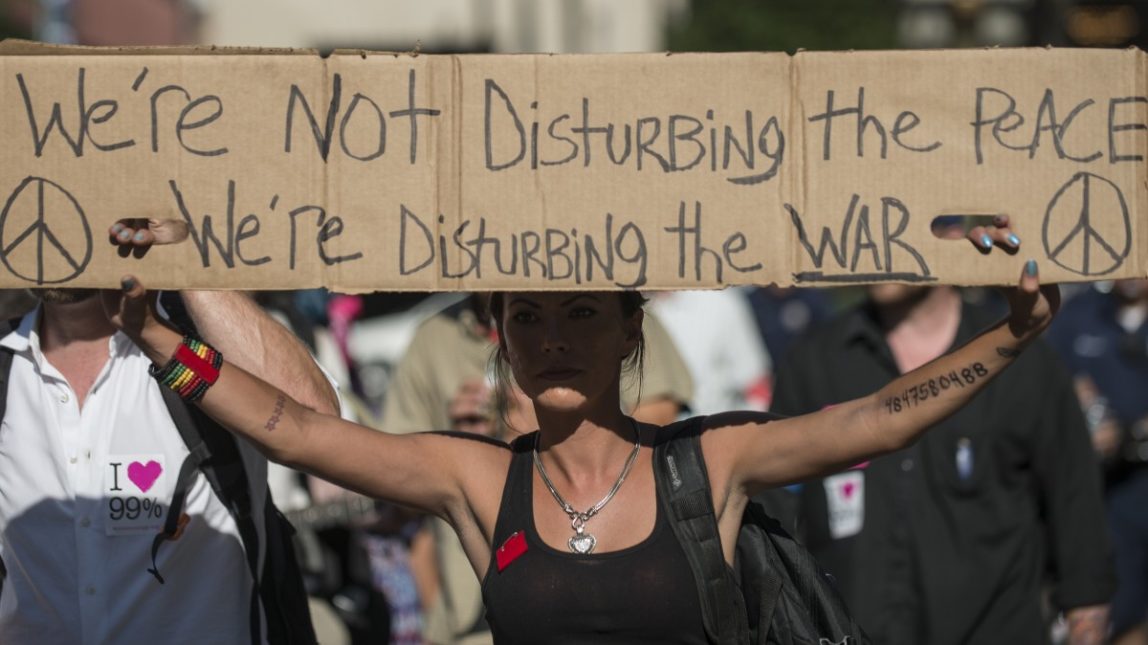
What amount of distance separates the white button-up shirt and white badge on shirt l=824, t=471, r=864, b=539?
8.29ft

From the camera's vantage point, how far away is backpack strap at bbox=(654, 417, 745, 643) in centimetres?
373

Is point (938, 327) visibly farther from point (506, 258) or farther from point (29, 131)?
point (29, 131)

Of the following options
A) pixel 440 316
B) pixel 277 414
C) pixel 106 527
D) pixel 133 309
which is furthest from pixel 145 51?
pixel 440 316

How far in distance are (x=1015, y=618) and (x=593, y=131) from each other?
310 centimetres

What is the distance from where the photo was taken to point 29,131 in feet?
11.9

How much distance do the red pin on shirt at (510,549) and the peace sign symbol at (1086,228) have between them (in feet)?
4.17

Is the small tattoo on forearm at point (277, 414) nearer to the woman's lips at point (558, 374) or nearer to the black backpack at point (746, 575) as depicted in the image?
the woman's lips at point (558, 374)

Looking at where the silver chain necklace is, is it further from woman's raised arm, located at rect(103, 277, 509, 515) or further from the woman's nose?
the woman's nose

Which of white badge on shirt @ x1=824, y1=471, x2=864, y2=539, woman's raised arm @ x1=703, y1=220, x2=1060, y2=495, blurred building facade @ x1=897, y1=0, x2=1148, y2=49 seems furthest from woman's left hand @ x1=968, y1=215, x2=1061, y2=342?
blurred building facade @ x1=897, y1=0, x2=1148, y2=49

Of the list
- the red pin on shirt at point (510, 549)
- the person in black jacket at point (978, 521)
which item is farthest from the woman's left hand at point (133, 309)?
the person in black jacket at point (978, 521)

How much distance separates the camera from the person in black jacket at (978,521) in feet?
19.6

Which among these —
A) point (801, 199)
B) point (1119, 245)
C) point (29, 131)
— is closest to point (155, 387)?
point (29, 131)

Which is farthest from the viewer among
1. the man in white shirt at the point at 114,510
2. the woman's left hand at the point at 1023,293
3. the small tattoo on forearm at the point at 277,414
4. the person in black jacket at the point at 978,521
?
the person in black jacket at the point at 978,521

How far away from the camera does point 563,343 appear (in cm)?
387
